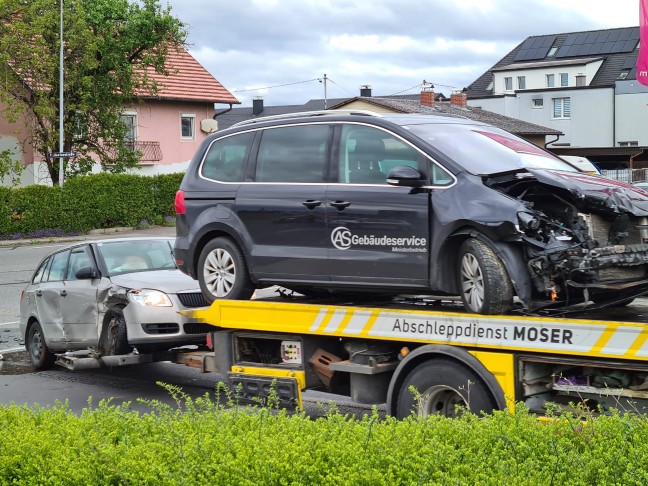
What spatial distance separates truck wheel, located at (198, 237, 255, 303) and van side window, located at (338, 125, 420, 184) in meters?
1.34

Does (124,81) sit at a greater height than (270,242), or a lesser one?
greater

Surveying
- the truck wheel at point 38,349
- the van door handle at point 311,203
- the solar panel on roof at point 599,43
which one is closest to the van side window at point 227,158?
the van door handle at point 311,203

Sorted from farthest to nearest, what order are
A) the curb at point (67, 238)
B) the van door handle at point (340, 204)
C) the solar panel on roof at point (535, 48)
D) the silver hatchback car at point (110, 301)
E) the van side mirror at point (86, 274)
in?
the solar panel on roof at point (535, 48) < the curb at point (67, 238) < the van side mirror at point (86, 274) < the silver hatchback car at point (110, 301) < the van door handle at point (340, 204)

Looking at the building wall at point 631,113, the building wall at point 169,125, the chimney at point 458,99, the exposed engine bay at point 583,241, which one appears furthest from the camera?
the building wall at point 631,113

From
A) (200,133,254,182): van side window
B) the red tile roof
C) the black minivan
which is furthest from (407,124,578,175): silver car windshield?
the red tile roof

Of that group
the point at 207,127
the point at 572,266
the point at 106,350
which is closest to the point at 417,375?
the point at 572,266

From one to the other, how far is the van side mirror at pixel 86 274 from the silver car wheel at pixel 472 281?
5619 millimetres

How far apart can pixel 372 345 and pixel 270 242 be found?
131 centimetres

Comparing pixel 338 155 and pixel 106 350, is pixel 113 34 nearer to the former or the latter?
pixel 106 350

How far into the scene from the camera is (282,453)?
4.67 m

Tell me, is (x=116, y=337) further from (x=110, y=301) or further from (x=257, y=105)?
(x=257, y=105)

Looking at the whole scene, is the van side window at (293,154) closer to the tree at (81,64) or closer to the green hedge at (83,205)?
the green hedge at (83,205)

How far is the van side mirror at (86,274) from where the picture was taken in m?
11.8

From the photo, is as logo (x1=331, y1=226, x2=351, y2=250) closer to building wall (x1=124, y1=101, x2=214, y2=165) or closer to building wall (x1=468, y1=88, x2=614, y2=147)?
building wall (x1=124, y1=101, x2=214, y2=165)
